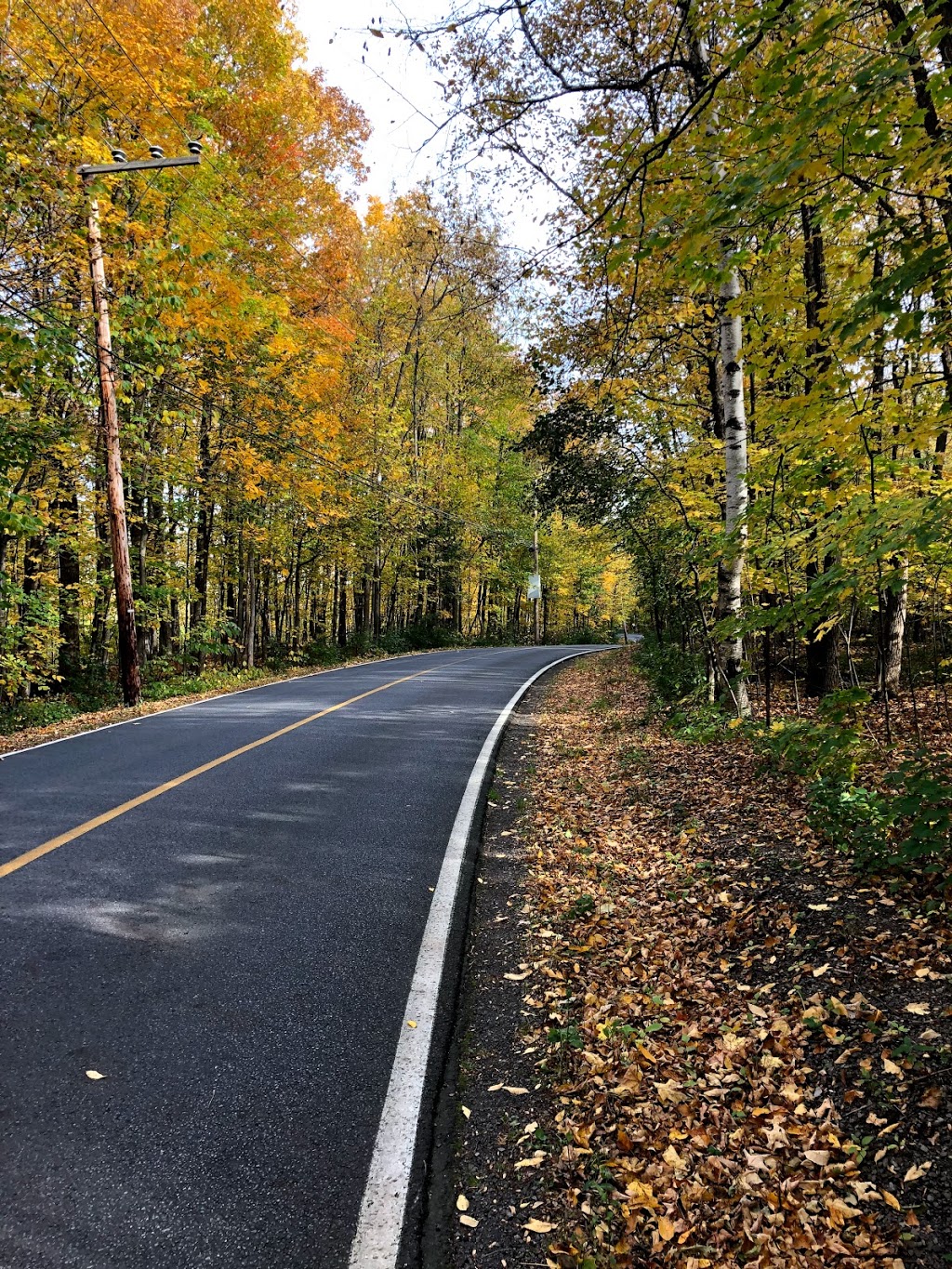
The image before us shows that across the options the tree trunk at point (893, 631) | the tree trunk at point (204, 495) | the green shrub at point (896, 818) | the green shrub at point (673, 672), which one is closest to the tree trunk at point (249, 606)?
the tree trunk at point (204, 495)

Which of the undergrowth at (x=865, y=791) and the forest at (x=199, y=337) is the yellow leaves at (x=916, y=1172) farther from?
the forest at (x=199, y=337)

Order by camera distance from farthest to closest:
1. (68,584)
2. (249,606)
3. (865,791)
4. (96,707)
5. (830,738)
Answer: (249,606) < (68,584) < (96,707) < (865,791) < (830,738)

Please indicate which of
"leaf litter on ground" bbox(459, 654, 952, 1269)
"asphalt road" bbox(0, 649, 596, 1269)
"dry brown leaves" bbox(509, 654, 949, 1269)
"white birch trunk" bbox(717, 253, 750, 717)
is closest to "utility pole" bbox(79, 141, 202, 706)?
"asphalt road" bbox(0, 649, 596, 1269)

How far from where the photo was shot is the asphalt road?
2023mm

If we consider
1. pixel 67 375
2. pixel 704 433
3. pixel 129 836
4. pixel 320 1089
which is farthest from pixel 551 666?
pixel 320 1089

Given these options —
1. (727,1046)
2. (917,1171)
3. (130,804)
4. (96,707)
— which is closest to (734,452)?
(727,1046)

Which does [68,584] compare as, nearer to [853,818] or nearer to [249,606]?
[249,606]

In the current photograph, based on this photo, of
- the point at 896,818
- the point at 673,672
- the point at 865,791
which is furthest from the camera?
the point at 673,672

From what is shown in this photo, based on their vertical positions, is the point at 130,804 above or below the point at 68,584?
below

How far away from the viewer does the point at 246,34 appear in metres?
14.4

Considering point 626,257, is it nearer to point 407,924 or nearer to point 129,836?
point 407,924

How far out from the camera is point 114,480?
1152 cm

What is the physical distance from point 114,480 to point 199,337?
372 cm

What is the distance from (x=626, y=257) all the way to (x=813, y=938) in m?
3.70
